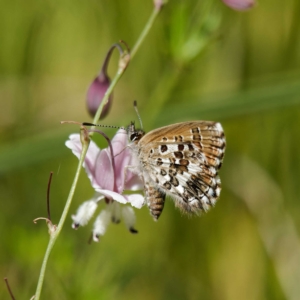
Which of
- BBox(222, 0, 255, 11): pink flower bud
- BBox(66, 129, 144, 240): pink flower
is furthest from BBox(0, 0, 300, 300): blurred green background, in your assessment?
BBox(66, 129, 144, 240): pink flower

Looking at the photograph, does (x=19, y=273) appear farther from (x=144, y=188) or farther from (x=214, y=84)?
(x=214, y=84)

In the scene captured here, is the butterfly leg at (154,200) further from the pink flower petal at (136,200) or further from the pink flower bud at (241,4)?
the pink flower bud at (241,4)

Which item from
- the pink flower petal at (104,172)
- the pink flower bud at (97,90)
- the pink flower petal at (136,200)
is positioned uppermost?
the pink flower bud at (97,90)

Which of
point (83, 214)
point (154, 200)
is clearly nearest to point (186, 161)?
point (154, 200)

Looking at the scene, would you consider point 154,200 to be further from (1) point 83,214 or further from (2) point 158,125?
(2) point 158,125

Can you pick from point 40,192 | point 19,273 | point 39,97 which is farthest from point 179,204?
point 39,97

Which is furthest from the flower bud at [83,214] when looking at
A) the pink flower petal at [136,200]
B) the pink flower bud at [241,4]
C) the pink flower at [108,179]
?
the pink flower bud at [241,4]
